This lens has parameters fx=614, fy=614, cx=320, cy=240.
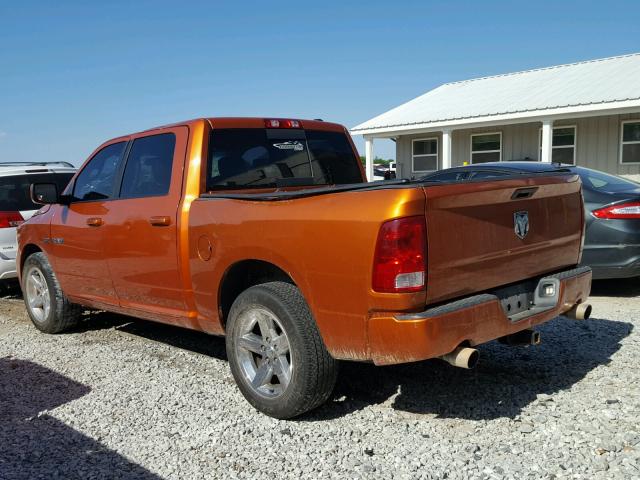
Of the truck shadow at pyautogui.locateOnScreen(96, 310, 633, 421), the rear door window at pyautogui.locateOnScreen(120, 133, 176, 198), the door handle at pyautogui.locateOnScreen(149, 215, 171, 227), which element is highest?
the rear door window at pyautogui.locateOnScreen(120, 133, 176, 198)

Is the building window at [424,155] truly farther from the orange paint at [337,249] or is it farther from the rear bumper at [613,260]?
the orange paint at [337,249]

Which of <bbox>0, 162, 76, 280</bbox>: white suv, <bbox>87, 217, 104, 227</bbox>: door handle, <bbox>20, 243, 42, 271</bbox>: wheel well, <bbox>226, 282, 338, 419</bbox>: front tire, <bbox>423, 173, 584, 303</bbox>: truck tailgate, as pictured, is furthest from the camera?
<bbox>0, 162, 76, 280</bbox>: white suv

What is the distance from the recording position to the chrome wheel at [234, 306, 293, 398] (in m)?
3.67

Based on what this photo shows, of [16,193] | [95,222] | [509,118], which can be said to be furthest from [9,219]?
[509,118]

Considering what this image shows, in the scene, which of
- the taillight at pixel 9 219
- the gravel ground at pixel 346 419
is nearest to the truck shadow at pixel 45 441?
the gravel ground at pixel 346 419

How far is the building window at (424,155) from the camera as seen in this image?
20.1 m

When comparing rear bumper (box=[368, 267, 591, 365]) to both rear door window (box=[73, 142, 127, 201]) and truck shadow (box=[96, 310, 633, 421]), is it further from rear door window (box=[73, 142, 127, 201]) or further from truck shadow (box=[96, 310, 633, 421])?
rear door window (box=[73, 142, 127, 201])

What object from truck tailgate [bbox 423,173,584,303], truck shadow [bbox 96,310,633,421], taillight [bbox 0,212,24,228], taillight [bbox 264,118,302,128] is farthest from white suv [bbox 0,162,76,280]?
truck tailgate [bbox 423,173,584,303]

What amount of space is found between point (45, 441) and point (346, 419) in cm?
177

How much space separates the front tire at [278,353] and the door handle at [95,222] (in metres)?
1.69

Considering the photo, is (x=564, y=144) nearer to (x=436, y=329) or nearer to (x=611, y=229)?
(x=611, y=229)

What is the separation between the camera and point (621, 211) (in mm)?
6398

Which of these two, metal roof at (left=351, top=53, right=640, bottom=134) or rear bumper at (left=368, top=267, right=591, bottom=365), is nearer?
rear bumper at (left=368, top=267, right=591, bottom=365)

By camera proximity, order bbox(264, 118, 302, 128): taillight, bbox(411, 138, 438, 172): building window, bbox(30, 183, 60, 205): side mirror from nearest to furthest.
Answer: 1. bbox(264, 118, 302, 128): taillight
2. bbox(30, 183, 60, 205): side mirror
3. bbox(411, 138, 438, 172): building window
